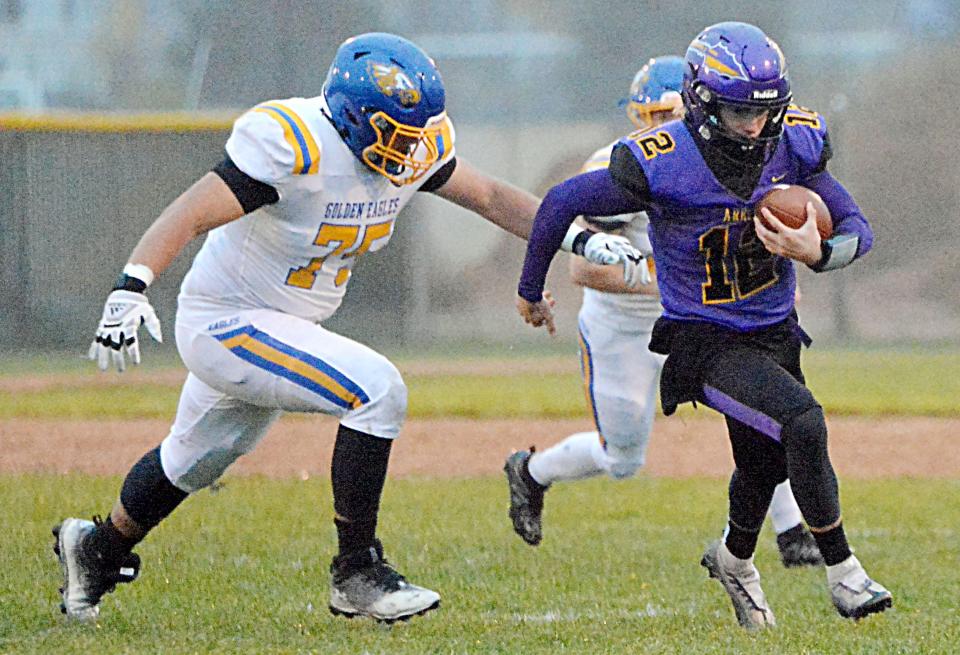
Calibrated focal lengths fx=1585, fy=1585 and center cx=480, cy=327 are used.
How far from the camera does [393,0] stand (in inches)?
647

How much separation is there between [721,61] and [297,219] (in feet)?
3.88

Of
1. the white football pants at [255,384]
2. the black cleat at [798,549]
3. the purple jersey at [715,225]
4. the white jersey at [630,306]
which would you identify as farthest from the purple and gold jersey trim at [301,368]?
the black cleat at [798,549]

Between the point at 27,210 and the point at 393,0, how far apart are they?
440 cm

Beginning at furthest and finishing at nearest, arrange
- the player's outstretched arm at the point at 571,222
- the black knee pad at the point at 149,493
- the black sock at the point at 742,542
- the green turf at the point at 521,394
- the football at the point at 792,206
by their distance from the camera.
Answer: the green turf at the point at 521,394 < the black knee pad at the point at 149,493 < the black sock at the point at 742,542 < the player's outstretched arm at the point at 571,222 < the football at the point at 792,206

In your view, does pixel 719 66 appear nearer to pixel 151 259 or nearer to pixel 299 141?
pixel 299 141

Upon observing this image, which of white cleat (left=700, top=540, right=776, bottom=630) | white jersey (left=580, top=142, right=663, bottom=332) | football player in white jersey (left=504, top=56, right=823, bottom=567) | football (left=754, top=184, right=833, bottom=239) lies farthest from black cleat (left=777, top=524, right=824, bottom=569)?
football (left=754, top=184, right=833, bottom=239)

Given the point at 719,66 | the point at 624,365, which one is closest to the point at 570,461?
the point at 624,365

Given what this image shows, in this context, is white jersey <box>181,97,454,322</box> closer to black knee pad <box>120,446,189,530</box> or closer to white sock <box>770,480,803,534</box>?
black knee pad <box>120,446,189,530</box>

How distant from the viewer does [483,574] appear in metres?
5.34

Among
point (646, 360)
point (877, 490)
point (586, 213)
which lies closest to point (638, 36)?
point (877, 490)

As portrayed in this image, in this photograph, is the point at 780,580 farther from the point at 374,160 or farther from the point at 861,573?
the point at 374,160

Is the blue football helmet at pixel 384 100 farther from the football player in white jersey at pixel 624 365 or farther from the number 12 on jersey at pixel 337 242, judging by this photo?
the football player in white jersey at pixel 624 365

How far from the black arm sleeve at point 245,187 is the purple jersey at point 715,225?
95 cm

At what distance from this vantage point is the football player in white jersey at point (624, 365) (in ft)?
18.2
